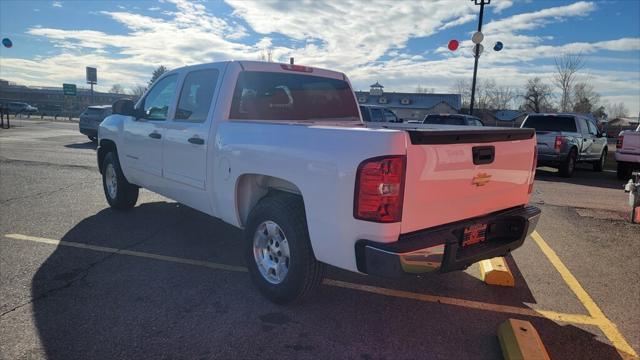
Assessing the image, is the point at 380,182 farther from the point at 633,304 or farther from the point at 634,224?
the point at 634,224

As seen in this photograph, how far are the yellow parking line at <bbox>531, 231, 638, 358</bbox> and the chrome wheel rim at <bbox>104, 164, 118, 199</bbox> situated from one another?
19.3 feet

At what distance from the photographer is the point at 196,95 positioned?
4.59 meters

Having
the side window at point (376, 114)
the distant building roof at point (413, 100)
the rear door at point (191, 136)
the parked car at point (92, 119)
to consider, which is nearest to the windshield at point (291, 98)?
the rear door at point (191, 136)

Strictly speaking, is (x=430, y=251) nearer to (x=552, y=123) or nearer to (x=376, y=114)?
(x=552, y=123)

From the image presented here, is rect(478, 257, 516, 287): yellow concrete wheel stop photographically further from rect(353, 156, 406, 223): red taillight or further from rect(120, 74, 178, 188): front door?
rect(120, 74, 178, 188): front door

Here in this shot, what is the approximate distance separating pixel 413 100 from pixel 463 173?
7956cm

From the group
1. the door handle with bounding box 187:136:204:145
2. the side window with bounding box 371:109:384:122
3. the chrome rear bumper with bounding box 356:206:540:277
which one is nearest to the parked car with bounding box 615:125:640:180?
the side window with bounding box 371:109:384:122

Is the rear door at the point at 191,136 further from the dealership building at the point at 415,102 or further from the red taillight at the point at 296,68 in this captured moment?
the dealership building at the point at 415,102

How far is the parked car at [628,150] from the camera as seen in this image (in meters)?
11.7

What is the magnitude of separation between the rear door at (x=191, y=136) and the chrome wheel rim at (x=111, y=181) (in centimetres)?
198

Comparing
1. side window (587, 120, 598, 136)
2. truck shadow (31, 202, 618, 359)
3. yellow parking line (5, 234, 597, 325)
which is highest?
side window (587, 120, 598, 136)

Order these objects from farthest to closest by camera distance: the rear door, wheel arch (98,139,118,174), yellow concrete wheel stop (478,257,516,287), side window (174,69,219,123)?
wheel arch (98,139,118,174), side window (174,69,219,123), the rear door, yellow concrete wheel stop (478,257,516,287)

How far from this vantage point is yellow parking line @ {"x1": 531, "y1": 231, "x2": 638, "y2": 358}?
312 centimetres

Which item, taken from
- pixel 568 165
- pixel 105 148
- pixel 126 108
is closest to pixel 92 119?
pixel 105 148
